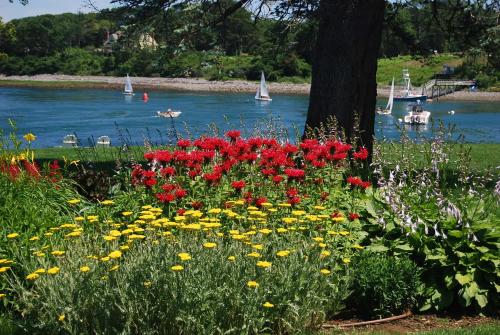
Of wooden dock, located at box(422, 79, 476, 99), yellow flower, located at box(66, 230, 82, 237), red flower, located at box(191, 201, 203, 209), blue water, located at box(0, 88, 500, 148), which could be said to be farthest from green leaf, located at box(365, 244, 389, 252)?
wooden dock, located at box(422, 79, 476, 99)

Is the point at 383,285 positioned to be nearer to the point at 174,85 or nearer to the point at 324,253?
the point at 324,253

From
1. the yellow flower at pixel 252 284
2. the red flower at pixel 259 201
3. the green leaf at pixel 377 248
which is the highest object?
the red flower at pixel 259 201

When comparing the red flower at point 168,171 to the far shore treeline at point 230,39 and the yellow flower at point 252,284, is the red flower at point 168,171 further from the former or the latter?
the far shore treeline at point 230,39

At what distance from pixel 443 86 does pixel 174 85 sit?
36.4m

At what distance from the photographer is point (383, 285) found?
5.27 m

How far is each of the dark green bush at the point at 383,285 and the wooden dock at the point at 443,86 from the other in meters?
70.1

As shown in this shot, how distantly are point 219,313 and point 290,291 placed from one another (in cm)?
49

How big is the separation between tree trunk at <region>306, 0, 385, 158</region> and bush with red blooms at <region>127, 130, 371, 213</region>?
3.07 m

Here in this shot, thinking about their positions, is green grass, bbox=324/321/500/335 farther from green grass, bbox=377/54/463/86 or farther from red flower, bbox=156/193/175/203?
green grass, bbox=377/54/463/86

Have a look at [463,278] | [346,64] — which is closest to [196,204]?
[463,278]

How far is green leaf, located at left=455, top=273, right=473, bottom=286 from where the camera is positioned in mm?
5316

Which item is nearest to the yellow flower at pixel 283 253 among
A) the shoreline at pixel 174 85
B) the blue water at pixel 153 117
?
the blue water at pixel 153 117

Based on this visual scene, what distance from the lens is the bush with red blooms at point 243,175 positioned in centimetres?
613

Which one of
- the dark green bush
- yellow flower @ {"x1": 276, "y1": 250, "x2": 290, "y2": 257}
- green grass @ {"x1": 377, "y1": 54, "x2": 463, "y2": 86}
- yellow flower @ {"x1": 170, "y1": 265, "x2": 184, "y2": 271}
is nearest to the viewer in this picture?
yellow flower @ {"x1": 170, "y1": 265, "x2": 184, "y2": 271}
